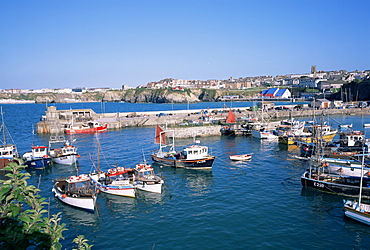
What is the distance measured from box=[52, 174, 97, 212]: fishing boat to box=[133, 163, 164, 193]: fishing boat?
16.1 ft

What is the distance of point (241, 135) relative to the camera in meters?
64.1

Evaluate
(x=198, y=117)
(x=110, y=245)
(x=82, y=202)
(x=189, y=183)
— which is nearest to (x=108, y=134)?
(x=198, y=117)

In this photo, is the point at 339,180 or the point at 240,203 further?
the point at 339,180

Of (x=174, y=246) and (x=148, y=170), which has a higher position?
(x=148, y=170)

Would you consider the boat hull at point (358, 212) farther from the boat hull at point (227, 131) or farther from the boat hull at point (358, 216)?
the boat hull at point (227, 131)

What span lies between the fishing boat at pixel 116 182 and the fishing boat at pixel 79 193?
4.20 ft

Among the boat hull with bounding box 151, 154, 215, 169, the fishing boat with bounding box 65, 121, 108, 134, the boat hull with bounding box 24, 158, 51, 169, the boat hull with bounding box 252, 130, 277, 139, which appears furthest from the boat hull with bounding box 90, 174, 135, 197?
the fishing boat with bounding box 65, 121, 108, 134

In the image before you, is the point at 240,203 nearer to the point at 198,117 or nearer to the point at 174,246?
the point at 174,246

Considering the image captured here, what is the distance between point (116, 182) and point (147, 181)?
301 cm

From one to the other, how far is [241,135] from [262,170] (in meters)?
27.9

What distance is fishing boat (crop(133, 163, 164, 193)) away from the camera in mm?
28312

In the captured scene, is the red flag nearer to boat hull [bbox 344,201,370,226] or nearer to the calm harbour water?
the calm harbour water

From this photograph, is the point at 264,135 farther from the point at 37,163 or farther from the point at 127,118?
the point at 127,118

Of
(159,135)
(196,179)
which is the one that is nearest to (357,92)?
(159,135)
